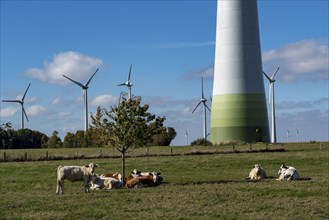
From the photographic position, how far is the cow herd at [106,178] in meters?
24.5

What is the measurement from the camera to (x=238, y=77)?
7244cm

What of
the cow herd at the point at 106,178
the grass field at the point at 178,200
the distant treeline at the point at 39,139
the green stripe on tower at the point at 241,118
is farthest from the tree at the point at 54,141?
the cow herd at the point at 106,178

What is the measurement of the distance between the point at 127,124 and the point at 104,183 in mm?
4352

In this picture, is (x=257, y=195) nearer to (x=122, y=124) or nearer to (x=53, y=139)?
(x=122, y=124)

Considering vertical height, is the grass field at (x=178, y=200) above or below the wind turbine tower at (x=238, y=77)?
below

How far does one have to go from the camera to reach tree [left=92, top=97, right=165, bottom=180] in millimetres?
29797

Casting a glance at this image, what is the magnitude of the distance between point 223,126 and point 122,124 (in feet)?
150

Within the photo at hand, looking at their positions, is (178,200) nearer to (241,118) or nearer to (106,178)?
(106,178)

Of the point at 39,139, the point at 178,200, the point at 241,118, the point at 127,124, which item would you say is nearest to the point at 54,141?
the point at 39,139

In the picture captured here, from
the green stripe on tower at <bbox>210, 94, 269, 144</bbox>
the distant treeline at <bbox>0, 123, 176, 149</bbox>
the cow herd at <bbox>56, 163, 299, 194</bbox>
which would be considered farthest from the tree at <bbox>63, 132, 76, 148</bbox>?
the cow herd at <bbox>56, 163, 299, 194</bbox>

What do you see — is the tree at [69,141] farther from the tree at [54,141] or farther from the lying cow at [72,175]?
the lying cow at [72,175]

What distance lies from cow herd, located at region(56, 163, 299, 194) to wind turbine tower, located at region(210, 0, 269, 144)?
42974 mm

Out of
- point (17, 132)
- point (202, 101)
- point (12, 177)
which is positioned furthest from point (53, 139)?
point (12, 177)

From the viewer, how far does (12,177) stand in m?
34.1
